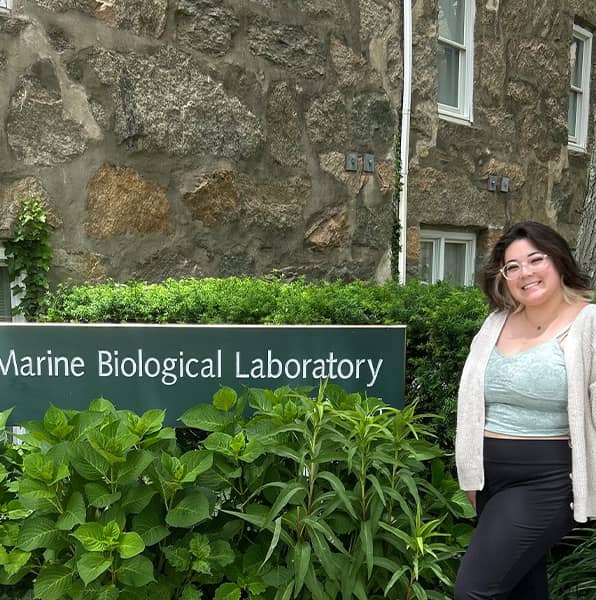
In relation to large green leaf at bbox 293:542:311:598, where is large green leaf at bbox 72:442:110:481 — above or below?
above

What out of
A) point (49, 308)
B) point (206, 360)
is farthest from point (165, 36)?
point (206, 360)

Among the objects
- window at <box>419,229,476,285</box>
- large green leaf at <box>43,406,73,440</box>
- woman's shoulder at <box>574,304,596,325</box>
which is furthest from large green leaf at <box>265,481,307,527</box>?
window at <box>419,229,476,285</box>

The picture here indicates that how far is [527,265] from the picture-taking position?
1942mm

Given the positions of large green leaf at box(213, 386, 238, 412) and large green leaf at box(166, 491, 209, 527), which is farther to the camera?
large green leaf at box(213, 386, 238, 412)

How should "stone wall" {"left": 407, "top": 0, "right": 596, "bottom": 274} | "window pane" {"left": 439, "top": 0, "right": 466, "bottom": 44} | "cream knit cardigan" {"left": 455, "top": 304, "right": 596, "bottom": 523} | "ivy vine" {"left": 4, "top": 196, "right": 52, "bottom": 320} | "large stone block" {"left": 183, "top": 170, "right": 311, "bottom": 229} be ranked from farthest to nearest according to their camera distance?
"window pane" {"left": 439, "top": 0, "right": 466, "bottom": 44}
"stone wall" {"left": 407, "top": 0, "right": 596, "bottom": 274}
"large stone block" {"left": 183, "top": 170, "right": 311, "bottom": 229}
"ivy vine" {"left": 4, "top": 196, "right": 52, "bottom": 320}
"cream knit cardigan" {"left": 455, "top": 304, "right": 596, "bottom": 523}

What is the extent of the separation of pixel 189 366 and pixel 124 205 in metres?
1.67

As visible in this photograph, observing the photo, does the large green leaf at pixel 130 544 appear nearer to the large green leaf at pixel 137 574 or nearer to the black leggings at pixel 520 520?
the large green leaf at pixel 137 574

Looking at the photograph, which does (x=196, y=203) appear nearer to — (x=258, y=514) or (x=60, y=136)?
(x=60, y=136)

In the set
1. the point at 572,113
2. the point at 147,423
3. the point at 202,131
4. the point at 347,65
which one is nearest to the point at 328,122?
the point at 347,65

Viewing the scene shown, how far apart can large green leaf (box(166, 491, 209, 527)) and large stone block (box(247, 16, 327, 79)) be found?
3.14m

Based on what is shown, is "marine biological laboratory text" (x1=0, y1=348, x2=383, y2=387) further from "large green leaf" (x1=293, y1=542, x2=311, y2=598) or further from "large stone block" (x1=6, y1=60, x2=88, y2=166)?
"large stone block" (x1=6, y1=60, x2=88, y2=166)

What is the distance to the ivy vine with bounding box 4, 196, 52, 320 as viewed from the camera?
338 centimetres

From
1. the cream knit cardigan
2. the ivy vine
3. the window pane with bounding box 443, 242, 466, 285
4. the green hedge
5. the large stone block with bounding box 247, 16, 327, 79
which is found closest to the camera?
the cream knit cardigan

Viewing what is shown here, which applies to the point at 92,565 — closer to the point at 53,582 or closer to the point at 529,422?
the point at 53,582
